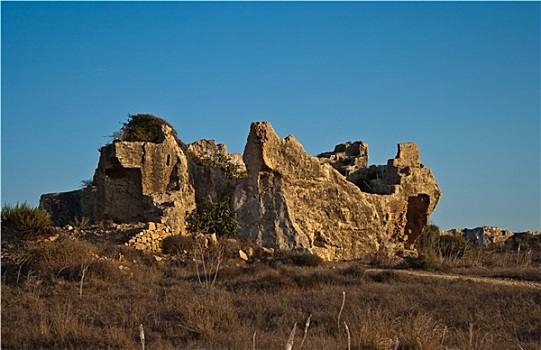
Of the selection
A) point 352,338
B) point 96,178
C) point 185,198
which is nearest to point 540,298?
point 352,338

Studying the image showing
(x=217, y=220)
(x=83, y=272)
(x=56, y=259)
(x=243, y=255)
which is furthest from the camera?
(x=217, y=220)

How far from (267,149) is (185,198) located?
10.4 feet

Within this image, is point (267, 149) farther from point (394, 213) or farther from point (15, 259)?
point (15, 259)

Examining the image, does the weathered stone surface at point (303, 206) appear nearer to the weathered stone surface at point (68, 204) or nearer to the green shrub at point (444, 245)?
the green shrub at point (444, 245)

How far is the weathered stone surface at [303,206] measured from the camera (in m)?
21.0

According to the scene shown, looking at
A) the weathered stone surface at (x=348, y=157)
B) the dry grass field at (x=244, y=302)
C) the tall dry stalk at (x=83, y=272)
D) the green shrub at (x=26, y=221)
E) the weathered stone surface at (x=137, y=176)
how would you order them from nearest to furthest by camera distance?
1. the dry grass field at (x=244, y=302)
2. the tall dry stalk at (x=83, y=272)
3. the green shrub at (x=26, y=221)
4. the weathered stone surface at (x=137, y=176)
5. the weathered stone surface at (x=348, y=157)

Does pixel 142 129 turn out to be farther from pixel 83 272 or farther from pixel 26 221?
pixel 83 272

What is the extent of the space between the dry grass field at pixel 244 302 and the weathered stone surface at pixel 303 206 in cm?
159

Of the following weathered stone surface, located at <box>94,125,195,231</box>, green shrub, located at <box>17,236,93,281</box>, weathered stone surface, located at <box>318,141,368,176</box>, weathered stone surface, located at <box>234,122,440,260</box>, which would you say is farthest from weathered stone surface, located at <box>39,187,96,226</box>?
weathered stone surface, located at <box>318,141,368,176</box>

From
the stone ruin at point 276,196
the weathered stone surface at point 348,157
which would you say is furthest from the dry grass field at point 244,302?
the weathered stone surface at point 348,157

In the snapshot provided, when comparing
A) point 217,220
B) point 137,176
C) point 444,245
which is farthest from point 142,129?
point 444,245

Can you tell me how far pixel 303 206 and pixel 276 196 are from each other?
1.07 metres

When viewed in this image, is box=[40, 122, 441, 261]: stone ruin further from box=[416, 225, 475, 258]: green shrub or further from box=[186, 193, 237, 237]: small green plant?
box=[416, 225, 475, 258]: green shrub

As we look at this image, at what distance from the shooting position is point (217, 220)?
851 inches
